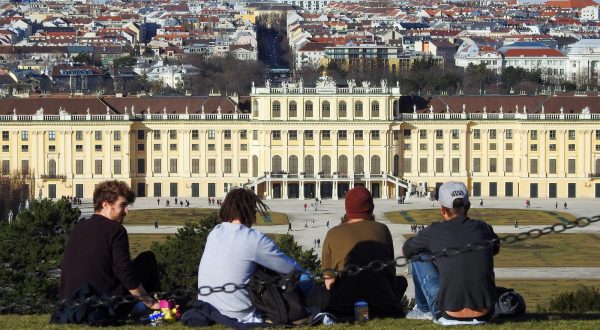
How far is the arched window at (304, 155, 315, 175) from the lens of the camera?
255ft

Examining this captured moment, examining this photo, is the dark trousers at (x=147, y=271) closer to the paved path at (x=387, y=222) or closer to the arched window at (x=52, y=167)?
the paved path at (x=387, y=222)

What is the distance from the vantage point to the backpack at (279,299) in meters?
18.6

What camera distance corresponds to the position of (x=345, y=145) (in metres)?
78.6

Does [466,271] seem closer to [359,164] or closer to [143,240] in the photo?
[143,240]

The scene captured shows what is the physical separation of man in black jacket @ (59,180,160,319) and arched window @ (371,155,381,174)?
5884 cm

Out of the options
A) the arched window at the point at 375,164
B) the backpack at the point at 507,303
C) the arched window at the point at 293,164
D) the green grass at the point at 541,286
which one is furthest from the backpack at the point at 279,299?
the arched window at the point at 375,164

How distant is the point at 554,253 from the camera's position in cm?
5353

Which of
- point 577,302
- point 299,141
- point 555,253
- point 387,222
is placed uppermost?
point 299,141

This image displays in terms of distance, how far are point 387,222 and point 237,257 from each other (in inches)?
1785

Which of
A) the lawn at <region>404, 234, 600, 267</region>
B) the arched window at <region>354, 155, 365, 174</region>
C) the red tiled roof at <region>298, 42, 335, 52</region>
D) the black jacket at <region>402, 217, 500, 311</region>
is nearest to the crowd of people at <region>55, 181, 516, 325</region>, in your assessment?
the black jacket at <region>402, 217, 500, 311</region>

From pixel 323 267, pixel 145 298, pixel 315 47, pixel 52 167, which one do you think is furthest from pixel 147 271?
pixel 315 47

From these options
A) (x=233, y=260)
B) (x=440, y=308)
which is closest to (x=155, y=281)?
(x=233, y=260)

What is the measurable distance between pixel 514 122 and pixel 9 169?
63.8ft

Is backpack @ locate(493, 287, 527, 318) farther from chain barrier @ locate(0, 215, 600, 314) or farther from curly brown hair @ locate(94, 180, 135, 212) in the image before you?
curly brown hair @ locate(94, 180, 135, 212)
